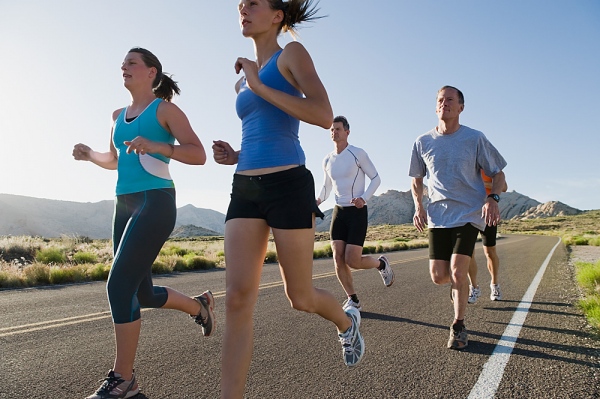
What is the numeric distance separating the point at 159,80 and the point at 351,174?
10.2 ft

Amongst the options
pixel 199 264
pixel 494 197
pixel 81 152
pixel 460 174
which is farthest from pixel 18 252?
pixel 494 197

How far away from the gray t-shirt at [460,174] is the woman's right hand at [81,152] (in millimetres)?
3413

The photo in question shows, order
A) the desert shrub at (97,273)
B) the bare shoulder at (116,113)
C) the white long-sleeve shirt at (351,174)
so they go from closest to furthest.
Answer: the bare shoulder at (116,113), the white long-sleeve shirt at (351,174), the desert shrub at (97,273)

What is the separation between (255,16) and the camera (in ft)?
8.89

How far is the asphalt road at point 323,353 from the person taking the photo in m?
3.10

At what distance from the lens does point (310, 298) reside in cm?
277

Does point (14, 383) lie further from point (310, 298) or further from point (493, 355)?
point (493, 355)

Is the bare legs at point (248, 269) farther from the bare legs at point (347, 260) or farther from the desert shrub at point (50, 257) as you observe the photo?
the desert shrub at point (50, 257)

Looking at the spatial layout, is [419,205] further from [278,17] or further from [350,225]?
[278,17]

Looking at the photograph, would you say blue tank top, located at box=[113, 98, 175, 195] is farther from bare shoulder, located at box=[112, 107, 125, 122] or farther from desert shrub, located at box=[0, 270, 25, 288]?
desert shrub, located at box=[0, 270, 25, 288]

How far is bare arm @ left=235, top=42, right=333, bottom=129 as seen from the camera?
8.00 ft

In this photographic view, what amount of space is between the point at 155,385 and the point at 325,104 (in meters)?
2.23

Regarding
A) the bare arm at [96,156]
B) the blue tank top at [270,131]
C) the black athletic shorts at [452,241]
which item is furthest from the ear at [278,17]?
the black athletic shorts at [452,241]

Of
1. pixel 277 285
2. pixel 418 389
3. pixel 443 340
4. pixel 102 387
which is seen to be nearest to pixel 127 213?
pixel 102 387
